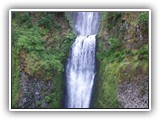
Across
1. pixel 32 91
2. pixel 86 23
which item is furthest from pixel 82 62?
pixel 32 91

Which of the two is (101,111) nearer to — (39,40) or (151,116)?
(151,116)

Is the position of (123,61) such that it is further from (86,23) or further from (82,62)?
(86,23)

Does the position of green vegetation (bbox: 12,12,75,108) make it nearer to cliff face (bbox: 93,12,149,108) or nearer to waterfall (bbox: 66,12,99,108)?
waterfall (bbox: 66,12,99,108)

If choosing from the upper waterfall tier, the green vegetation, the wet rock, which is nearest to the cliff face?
the upper waterfall tier

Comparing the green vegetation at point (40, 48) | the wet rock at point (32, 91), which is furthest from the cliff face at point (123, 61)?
the wet rock at point (32, 91)

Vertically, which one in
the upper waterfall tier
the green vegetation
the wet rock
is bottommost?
the wet rock
